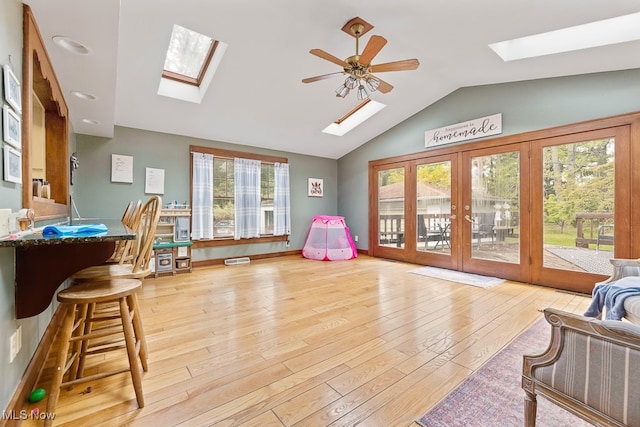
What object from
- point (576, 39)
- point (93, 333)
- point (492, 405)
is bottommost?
point (492, 405)

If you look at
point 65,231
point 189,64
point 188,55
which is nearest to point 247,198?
point 189,64

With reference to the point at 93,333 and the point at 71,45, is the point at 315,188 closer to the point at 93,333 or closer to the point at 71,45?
the point at 71,45

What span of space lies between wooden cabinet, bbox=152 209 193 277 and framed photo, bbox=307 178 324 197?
8.78ft

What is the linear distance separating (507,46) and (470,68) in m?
0.43

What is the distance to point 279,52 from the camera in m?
3.12

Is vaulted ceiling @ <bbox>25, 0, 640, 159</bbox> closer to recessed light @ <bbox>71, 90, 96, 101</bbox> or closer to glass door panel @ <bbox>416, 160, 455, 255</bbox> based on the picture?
recessed light @ <bbox>71, 90, 96, 101</bbox>

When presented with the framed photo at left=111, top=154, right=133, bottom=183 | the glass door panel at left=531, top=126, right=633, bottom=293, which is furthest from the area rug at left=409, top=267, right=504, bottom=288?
the framed photo at left=111, top=154, right=133, bottom=183

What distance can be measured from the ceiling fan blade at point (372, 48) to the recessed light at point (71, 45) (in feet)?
7.36

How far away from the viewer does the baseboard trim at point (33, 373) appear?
124 centimetres

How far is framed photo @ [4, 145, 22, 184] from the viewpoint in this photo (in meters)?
1.27

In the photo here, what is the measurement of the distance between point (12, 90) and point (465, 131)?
16.0ft

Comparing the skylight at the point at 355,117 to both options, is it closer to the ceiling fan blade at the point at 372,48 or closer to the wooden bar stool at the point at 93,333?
the ceiling fan blade at the point at 372,48

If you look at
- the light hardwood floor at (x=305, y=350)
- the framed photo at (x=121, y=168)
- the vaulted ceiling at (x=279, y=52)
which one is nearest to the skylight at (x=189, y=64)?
the vaulted ceiling at (x=279, y=52)

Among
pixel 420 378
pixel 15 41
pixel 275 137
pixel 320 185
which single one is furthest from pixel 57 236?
pixel 320 185
